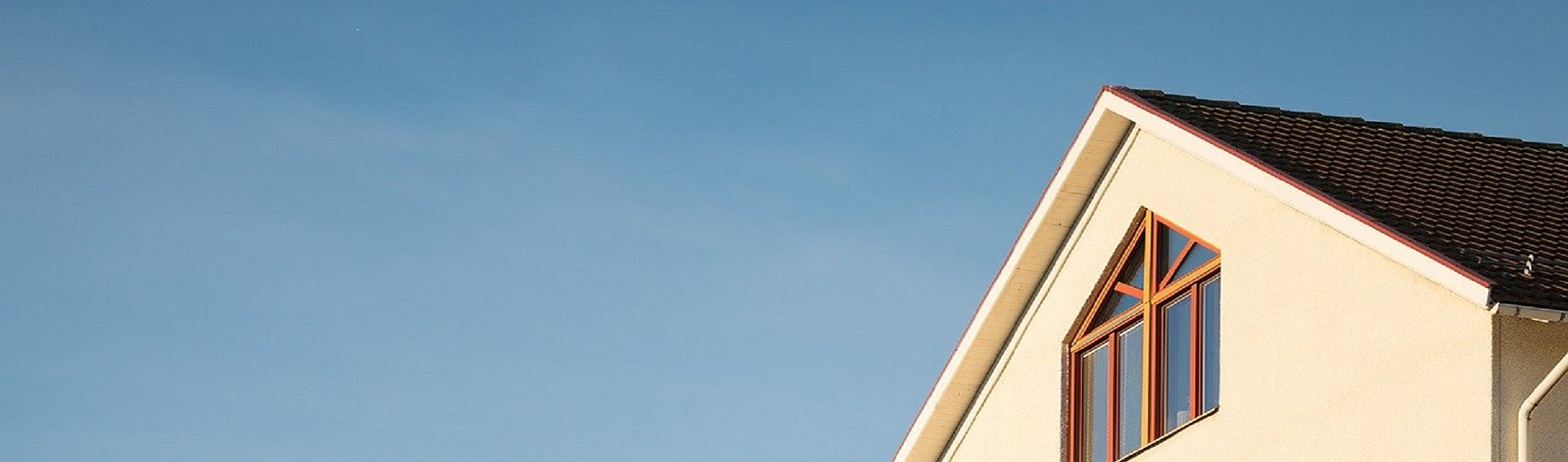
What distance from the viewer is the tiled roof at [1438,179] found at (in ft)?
53.5

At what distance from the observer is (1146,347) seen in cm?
2081

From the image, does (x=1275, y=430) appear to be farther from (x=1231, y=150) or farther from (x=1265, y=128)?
(x=1265, y=128)

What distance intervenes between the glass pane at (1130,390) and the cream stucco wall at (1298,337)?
0.63 metres

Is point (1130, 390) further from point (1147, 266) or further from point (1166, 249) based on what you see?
point (1166, 249)

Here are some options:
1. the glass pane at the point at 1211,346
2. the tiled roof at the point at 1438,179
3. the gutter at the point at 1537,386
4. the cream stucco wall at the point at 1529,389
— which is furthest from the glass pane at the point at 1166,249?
the gutter at the point at 1537,386

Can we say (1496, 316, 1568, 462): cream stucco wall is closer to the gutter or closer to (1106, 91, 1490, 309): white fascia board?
the gutter

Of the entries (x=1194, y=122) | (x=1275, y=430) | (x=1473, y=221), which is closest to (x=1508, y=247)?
(x=1473, y=221)

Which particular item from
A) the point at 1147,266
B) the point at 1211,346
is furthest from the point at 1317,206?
the point at 1147,266

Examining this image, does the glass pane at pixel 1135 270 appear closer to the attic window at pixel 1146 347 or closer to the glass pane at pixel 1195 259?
the attic window at pixel 1146 347

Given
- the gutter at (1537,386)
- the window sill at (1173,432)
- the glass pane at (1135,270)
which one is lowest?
the gutter at (1537,386)

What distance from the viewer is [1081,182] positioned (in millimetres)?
22172

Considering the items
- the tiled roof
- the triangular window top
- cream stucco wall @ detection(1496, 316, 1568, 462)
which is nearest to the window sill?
the triangular window top

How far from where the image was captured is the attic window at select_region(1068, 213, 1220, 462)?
19.8 metres

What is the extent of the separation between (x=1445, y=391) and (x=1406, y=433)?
0.50m
